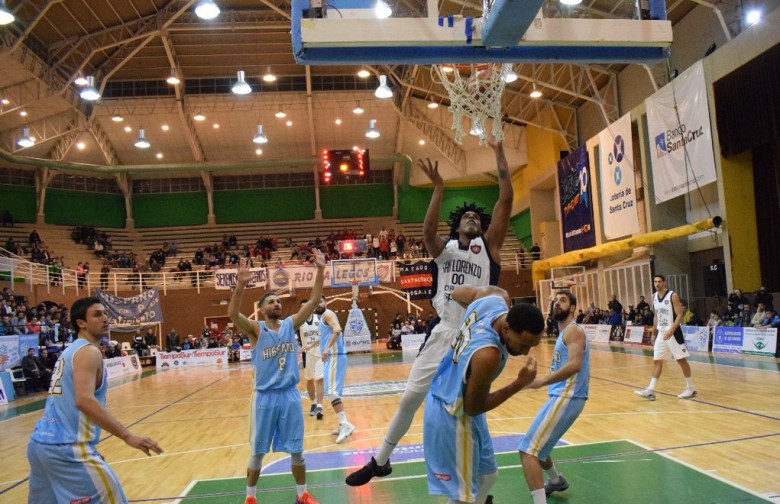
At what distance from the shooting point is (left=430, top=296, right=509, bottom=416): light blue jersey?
3180 mm

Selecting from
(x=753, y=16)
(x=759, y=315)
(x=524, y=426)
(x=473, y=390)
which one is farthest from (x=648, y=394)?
(x=753, y=16)

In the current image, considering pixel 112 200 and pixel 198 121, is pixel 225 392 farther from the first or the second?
pixel 112 200

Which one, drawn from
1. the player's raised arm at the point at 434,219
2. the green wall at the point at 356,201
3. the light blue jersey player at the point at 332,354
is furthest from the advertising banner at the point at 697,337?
the green wall at the point at 356,201

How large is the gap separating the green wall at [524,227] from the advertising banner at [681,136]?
15.1m

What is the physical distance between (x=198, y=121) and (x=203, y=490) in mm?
30217

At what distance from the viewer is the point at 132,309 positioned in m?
25.2

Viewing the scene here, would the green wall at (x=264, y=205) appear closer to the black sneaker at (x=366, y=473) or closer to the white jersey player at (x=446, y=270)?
the white jersey player at (x=446, y=270)

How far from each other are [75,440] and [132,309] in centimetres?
2341

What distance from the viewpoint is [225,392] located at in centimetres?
1495

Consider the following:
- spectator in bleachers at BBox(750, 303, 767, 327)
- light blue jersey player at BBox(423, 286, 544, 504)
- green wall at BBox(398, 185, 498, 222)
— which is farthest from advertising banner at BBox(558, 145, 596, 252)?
light blue jersey player at BBox(423, 286, 544, 504)

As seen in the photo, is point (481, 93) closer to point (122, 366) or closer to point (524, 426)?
point (524, 426)

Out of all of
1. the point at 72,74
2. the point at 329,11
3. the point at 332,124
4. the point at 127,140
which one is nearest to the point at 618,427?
the point at 329,11

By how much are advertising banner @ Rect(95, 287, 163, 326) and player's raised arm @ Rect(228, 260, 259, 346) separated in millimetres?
21239

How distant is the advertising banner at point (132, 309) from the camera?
80.9 ft
